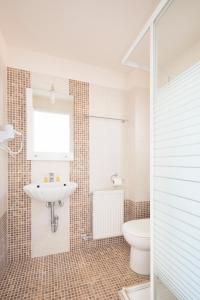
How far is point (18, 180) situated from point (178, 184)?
5.61 ft

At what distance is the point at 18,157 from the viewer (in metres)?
2.00

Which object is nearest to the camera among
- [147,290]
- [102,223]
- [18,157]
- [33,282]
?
[147,290]

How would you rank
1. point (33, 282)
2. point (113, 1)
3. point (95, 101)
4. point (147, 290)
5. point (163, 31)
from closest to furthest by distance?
point (163, 31) → point (113, 1) → point (147, 290) → point (33, 282) → point (95, 101)

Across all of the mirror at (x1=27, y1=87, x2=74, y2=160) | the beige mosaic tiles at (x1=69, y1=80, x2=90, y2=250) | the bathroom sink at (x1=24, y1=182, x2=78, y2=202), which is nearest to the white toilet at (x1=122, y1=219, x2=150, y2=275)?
the beige mosaic tiles at (x1=69, y1=80, x2=90, y2=250)

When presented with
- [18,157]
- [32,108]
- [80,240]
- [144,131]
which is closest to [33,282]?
[80,240]

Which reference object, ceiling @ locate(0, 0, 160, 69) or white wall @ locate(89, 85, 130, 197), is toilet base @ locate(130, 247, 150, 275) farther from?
ceiling @ locate(0, 0, 160, 69)

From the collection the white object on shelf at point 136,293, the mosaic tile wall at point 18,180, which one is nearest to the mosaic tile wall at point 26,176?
the mosaic tile wall at point 18,180

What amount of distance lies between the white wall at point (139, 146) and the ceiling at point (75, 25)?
0.65 meters

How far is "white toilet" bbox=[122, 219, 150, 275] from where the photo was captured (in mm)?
1696

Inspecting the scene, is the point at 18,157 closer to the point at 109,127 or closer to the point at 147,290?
the point at 109,127

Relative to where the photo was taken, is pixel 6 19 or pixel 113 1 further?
pixel 6 19

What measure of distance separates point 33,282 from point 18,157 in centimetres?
125

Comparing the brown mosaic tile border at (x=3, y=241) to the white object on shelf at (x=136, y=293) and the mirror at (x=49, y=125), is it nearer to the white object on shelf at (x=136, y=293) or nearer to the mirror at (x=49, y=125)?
the mirror at (x=49, y=125)

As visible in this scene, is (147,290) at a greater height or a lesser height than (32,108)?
lesser
